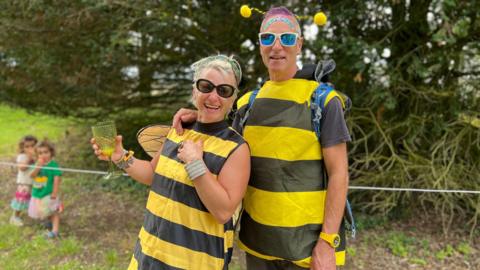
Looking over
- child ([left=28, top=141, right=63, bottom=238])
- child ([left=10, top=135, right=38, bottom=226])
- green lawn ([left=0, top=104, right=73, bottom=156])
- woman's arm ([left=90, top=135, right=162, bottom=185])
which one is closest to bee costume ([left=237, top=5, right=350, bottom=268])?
woman's arm ([left=90, top=135, right=162, bottom=185])

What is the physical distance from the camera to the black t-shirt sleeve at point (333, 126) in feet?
5.57

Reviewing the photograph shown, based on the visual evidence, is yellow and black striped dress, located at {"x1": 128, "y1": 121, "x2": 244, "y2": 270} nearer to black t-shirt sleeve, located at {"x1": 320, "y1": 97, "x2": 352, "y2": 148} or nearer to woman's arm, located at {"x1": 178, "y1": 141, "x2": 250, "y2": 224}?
→ woman's arm, located at {"x1": 178, "y1": 141, "x2": 250, "y2": 224}

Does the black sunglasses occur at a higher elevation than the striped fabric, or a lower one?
higher

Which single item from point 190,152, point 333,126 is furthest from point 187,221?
point 333,126

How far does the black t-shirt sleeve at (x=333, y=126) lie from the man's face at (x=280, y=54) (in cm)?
25

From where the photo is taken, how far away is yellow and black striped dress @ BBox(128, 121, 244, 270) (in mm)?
1671

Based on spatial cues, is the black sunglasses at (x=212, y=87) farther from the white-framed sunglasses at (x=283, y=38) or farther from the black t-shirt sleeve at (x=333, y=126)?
the black t-shirt sleeve at (x=333, y=126)

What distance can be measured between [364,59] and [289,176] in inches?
98.1

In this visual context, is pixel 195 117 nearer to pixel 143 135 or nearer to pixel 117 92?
pixel 143 135

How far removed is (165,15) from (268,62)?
2.65 metres

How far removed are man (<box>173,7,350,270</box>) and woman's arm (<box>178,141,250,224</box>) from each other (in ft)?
0.59

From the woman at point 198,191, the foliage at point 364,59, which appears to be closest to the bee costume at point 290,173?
the woman at point 198,191

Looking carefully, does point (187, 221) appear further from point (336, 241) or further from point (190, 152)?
point (336, 241)

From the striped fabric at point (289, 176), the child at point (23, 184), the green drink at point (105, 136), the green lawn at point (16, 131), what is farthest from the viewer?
the green lawn at point (16, 131)
